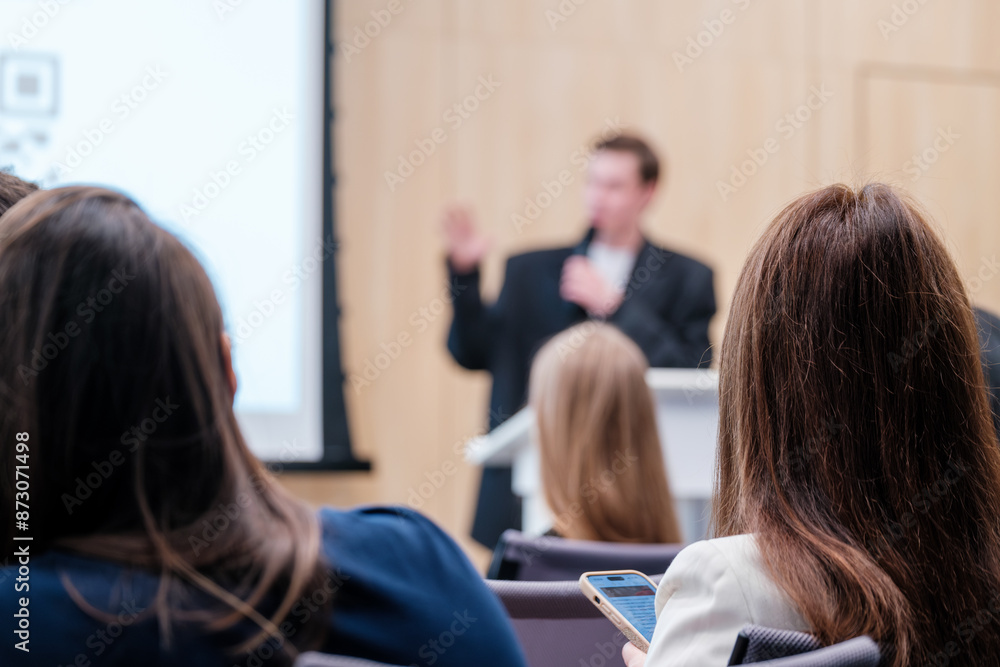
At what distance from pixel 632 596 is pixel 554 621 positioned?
0.09 meters

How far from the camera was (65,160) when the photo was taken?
322 cm

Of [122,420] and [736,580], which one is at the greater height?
[122,420]

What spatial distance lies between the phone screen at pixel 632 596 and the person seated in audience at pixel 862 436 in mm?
47

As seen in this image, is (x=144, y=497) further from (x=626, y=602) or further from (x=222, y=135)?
(x=222, y=135)

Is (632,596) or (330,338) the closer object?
(632,596)

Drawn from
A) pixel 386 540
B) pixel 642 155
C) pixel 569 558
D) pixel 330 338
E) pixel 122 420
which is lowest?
pixel 330 338

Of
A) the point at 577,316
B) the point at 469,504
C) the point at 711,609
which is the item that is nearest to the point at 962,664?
the point at 711,609

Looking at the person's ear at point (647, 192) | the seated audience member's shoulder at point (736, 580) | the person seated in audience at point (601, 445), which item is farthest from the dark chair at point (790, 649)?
the person's ear at point (647, 192)

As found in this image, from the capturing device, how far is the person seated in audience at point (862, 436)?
32.0 inches

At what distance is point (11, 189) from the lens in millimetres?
1174

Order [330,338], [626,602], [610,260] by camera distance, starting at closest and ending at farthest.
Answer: [626,602] → [330,338] → [610,260]

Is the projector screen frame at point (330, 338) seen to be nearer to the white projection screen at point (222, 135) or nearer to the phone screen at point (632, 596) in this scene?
the white projection screen at point (222, 135)

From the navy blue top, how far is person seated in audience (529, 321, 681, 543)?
0.91 m

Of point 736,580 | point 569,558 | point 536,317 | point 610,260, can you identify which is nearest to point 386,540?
point 736,580
